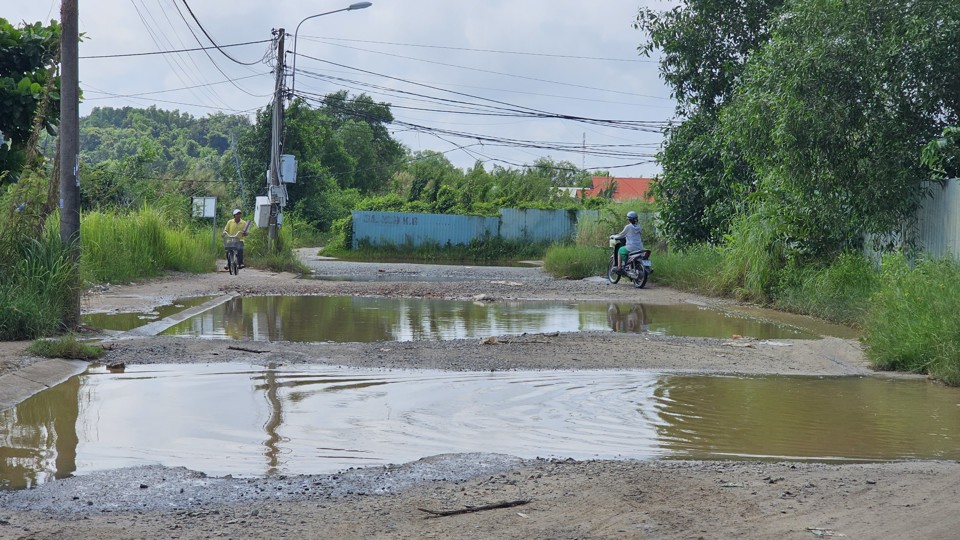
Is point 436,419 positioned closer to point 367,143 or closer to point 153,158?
point 153,158

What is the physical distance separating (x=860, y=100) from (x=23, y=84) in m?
12.2

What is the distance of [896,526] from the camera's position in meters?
4.94

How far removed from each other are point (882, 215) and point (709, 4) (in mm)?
10229

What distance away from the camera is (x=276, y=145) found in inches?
1212

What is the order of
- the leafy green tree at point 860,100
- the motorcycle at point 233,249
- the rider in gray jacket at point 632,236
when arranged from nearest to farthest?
the leafy green tree at point 860,100, the rider in gray jacket at point 632,236, the motorcycle at point 233,249

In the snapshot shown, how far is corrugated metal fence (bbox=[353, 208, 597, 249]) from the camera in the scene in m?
46.0

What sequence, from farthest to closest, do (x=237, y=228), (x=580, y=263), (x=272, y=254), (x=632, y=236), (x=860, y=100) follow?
Result: (x=272, y=254) < (x=580, y=263) < (x=237, y=228) < (x=632, y=236) < (x=860, y=100)

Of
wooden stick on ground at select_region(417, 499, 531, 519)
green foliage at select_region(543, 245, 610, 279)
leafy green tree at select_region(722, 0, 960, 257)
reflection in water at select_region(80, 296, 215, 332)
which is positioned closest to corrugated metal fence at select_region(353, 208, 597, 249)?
green foliage at select_region(543, 245, 610, 279)

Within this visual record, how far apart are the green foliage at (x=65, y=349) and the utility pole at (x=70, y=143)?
2.14 meters

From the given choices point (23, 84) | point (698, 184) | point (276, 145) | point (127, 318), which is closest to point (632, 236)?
point (698, 184)

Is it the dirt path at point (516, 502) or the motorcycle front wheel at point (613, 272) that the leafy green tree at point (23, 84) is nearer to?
the dirt path at point (516, 502)

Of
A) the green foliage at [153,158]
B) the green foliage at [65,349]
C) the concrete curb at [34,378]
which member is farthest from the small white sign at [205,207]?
the concrete curb at [34,378]

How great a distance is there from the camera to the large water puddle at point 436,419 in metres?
6.72

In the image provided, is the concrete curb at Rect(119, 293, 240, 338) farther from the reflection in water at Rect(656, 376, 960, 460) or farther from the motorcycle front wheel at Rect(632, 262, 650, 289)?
the motorcycle front wheel at Rect(632, 262, 650, 289)
